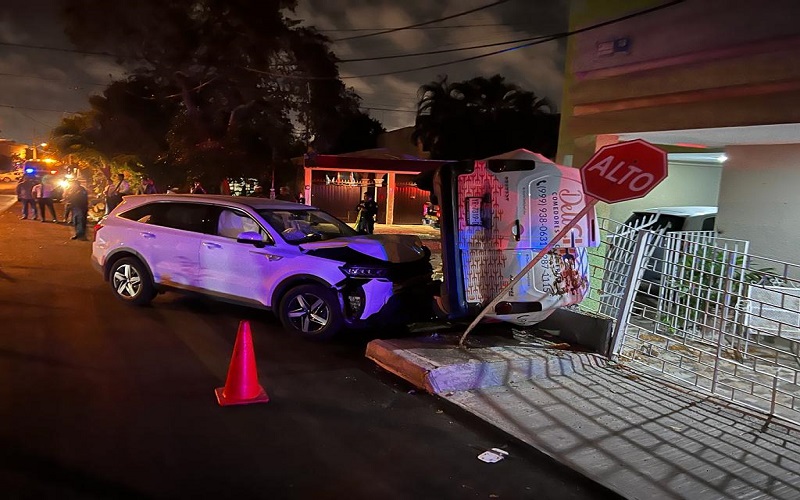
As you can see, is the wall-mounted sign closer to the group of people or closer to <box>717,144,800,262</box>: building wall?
<box>717,144,800,262</box>: building wall

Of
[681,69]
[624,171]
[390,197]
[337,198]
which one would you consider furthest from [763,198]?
[337,198]

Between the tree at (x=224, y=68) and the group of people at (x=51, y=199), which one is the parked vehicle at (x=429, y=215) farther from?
the group of people at (x=51, y=199)

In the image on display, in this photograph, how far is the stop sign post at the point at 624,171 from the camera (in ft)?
17.0

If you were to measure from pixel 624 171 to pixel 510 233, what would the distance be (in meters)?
1.35

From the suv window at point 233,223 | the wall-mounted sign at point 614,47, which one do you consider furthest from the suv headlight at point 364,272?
the wall-mounted sign at point 614,47

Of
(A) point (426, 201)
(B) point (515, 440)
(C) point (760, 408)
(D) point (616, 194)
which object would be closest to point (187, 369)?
(B) point (515, 440)

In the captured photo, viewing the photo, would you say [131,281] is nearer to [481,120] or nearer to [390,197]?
[390,197]

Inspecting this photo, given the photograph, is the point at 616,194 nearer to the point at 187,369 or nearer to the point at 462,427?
the point at 462,427

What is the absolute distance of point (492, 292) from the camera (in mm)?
6344

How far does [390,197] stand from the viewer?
84.2 ft

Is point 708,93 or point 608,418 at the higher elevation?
point 708,93

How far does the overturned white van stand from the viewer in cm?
627

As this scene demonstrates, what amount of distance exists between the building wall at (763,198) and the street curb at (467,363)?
12.9 ft

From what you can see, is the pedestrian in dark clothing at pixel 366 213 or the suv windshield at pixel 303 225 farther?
the pedestrian in dark clothing at pixel 366 213
